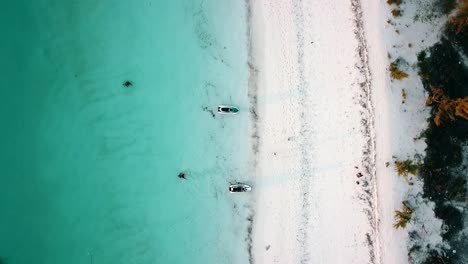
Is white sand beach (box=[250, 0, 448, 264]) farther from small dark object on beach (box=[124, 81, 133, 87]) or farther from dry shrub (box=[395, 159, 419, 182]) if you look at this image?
small dark object on beach (box=[124, 81, 133, 87])

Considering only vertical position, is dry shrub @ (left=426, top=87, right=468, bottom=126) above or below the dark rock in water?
above

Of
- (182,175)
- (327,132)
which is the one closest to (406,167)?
(327,132)

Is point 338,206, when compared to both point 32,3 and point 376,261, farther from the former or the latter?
point 32,3

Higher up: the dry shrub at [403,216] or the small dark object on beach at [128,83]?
the small dark object on beach at [128,83]

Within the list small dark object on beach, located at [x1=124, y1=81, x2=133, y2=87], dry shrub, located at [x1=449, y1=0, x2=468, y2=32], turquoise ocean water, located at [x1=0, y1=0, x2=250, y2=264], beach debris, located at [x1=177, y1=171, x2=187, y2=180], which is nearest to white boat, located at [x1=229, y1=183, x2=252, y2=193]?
turquoise ocean water, located at [x1=0, y1=0, x2=250, y2=264]

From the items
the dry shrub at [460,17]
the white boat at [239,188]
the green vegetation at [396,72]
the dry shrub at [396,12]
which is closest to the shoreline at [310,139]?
the white boat at [239,188]

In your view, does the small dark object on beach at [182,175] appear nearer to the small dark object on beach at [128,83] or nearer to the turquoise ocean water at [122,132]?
the turquoise ocean water at [122,132]
